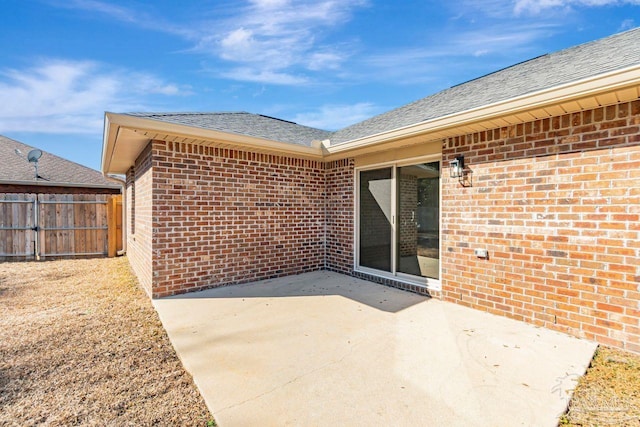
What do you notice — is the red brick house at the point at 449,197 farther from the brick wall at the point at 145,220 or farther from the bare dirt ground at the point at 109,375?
the bare dirt ground at the point at 109,375

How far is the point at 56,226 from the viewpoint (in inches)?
347

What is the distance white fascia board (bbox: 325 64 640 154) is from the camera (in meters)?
2.65

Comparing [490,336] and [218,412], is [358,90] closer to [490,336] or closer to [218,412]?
[490,336]

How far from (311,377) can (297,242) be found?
3.91m

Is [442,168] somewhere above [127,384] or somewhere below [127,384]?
above

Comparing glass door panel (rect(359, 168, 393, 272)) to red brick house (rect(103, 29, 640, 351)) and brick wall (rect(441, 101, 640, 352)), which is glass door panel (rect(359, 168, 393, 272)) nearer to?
red brick house (rect(103, 29, 640, 351))

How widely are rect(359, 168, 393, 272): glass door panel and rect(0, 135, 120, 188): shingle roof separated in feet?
35.2

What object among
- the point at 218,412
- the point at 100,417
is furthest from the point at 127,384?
the point at 218,412

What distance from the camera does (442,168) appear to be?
455cm

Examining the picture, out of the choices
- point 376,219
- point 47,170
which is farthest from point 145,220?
point 47,170

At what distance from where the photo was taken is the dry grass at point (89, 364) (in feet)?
6.77

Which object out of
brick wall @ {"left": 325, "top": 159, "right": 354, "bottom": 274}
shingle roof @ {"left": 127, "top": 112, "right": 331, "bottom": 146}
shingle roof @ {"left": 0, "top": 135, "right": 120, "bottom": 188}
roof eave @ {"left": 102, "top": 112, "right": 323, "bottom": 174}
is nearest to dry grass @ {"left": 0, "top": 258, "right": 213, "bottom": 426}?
roof eave @ {"left": 102, "top": 112, "right": 323, "bottom": 174}

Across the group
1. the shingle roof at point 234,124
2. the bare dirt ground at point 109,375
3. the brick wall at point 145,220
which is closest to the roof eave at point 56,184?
the brick wall at point 145,220

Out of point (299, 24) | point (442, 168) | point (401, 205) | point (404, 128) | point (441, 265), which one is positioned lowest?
point (441, 265)
